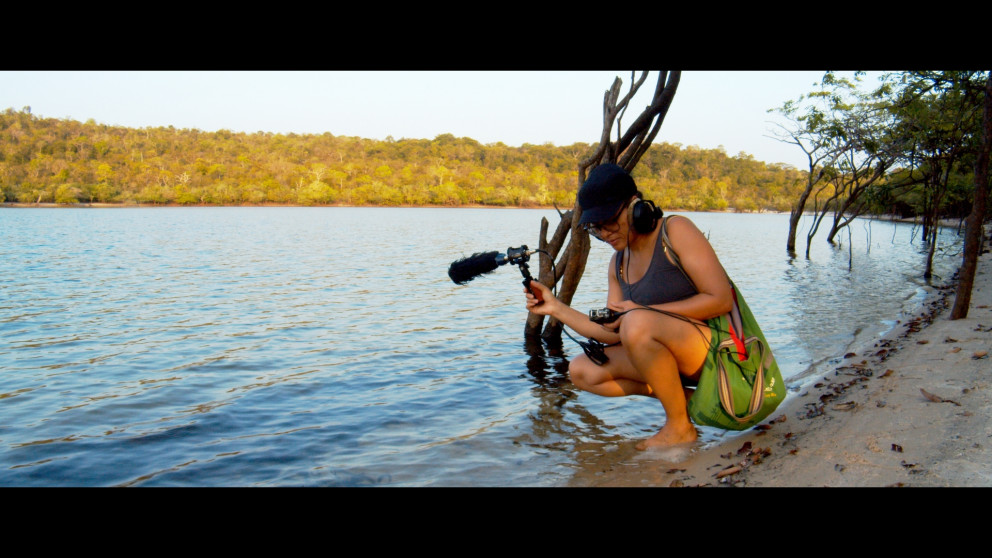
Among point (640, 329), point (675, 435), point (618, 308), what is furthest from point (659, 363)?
point (675, 435)

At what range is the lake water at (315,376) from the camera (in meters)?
4.47

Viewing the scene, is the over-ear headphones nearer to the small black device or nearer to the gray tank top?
the gray tank top

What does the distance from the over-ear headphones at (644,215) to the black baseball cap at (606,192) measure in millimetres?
77

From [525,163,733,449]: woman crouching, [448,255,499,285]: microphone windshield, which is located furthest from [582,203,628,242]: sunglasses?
[448,255,499,285]: microphone windshield

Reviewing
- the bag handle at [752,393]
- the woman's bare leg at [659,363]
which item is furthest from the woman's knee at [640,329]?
the bag handle at [752,393]

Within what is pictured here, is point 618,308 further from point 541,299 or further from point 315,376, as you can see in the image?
point 315,376

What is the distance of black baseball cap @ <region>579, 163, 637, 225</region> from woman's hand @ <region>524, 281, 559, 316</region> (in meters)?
0.42

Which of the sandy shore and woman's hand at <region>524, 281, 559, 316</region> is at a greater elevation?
woman's hand at <region>524, 281, 559, 316</region>

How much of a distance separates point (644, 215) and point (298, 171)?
97.0 m

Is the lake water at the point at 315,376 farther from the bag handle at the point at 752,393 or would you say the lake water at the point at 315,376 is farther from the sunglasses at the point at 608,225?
the sunglasses at the point at 608,225

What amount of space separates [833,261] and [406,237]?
19441 mm

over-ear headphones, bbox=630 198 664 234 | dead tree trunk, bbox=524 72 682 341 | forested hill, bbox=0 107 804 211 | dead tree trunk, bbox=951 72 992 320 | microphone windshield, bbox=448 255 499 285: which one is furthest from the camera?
forested hill, bbox=0 107 804 211

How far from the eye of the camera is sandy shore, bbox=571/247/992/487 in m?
3.03
